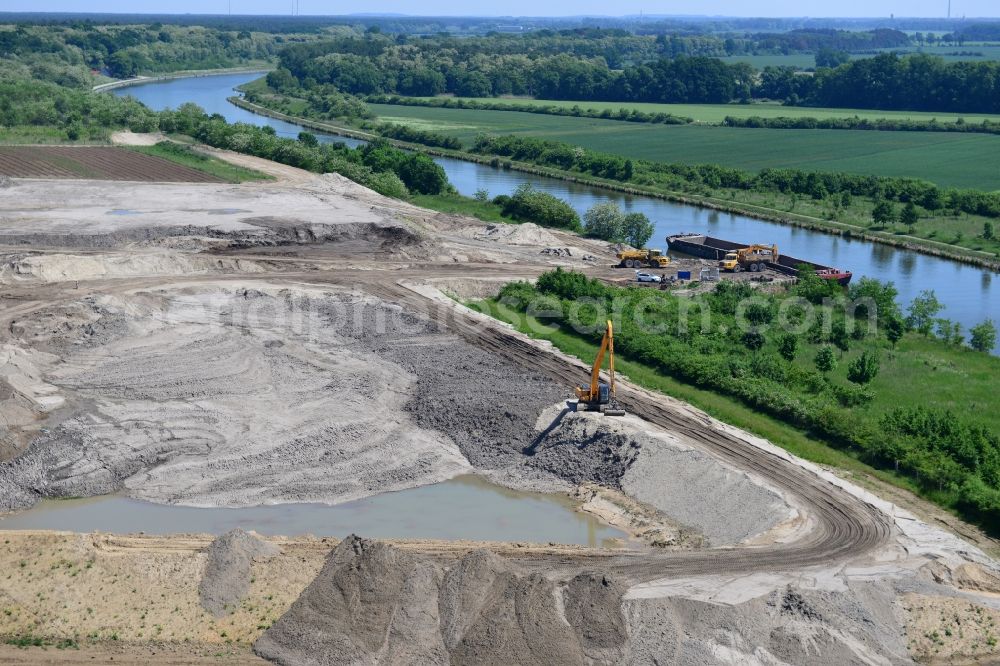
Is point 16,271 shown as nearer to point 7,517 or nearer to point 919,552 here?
point 7,517

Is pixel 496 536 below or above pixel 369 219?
below

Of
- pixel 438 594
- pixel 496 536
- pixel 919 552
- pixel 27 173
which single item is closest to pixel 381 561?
pixel 438 594

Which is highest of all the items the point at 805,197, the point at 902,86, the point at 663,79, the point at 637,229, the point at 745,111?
the point at 663,79

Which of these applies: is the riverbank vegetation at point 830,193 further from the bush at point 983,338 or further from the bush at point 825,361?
the bush at point 825,361

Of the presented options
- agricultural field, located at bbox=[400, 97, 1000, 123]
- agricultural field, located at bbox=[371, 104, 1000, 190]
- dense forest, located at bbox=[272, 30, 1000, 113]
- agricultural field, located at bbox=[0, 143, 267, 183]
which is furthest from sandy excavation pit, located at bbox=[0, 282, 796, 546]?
dense forest, located at bbox=[272, 30, 1000, 113]

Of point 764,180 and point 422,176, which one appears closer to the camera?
point 422,176

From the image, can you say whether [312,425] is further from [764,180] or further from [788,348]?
[764,180]

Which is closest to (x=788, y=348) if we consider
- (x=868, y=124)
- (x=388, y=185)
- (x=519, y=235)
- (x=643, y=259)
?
(x=643, y=259)
